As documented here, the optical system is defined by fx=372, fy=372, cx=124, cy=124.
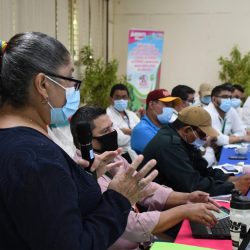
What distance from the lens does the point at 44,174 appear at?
0.81 metres

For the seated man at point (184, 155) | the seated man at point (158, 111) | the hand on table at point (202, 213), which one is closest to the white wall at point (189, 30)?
the seated man at point (158, 111)

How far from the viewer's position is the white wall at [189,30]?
24.2 feet

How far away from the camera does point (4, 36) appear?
4.21m

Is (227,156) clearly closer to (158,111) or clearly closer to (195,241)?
(158,111)

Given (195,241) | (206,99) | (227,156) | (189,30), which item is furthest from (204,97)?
(195,241)

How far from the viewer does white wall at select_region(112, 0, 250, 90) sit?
7391 millimetres

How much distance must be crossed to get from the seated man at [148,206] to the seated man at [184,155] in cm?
17

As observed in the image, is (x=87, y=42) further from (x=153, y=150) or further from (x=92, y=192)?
(x=92, y=192)

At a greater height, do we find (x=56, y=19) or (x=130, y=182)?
(x=56, y=19)

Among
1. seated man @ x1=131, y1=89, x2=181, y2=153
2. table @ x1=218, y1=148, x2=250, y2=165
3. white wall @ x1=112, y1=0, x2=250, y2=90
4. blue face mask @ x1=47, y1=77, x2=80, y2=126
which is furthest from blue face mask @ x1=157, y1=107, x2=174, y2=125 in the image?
white wall @ x1=112, y1=0, x2=250, y2=90

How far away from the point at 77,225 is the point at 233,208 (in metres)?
0.61

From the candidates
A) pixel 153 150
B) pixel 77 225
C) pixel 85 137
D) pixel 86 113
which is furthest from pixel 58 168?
pixel 153 150

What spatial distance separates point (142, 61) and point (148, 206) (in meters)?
5.19

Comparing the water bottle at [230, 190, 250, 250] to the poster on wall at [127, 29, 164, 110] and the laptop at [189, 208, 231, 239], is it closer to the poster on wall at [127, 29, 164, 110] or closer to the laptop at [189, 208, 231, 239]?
the laptop at [189, 208, 231, 239]
